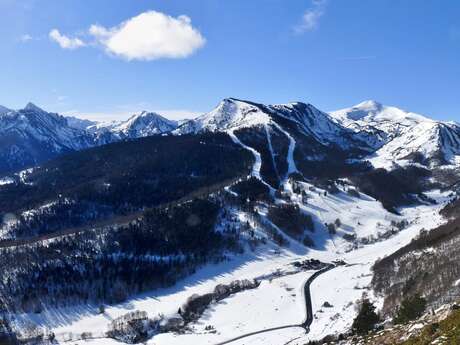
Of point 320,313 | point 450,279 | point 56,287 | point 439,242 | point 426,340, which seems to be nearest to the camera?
point 426,340

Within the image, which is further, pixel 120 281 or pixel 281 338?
pixel 120 281

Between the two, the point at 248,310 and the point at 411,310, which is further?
the point at 248,310

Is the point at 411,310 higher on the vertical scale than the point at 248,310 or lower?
higher

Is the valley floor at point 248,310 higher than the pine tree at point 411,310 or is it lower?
lower

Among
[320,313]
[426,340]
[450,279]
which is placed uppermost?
[426,340]

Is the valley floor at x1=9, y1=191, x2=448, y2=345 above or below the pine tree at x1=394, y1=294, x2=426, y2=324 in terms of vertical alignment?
below

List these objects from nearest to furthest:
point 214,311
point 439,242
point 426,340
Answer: point 426,340, point 214,311, point 439,242

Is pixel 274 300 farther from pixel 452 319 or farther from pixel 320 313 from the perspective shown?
pixel 452 319

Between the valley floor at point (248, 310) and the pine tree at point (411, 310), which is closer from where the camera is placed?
the pine tree at point (411, 310)

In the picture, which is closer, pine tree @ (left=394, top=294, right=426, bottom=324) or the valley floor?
pine tree @ (left=394, top=294, right=426, bottom=324)

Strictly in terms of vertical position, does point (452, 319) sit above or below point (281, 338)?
above

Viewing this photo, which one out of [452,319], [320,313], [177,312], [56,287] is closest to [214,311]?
[177,312]
